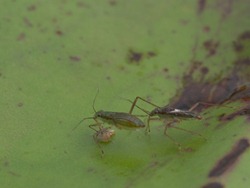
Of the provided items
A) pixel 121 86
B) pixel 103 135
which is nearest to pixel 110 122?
pixel 103 135

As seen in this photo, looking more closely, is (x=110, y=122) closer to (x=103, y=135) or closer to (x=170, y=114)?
(x=103, y=135)

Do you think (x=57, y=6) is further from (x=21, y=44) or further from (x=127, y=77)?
(x=127, y=77)

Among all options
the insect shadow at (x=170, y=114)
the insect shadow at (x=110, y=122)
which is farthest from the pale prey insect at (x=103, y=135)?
the insect shadow at (x=170, y=114)

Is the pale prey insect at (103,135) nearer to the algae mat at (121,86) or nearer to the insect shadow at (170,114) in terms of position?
the algae mat at (121,86)

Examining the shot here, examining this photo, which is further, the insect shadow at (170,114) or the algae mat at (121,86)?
the insect shadow at (170,114)

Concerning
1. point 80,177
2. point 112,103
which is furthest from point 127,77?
point 80,177

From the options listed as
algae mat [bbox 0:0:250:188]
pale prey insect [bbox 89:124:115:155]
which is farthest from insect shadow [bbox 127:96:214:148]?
pale prey insect [bbox 89:124:115:155]
